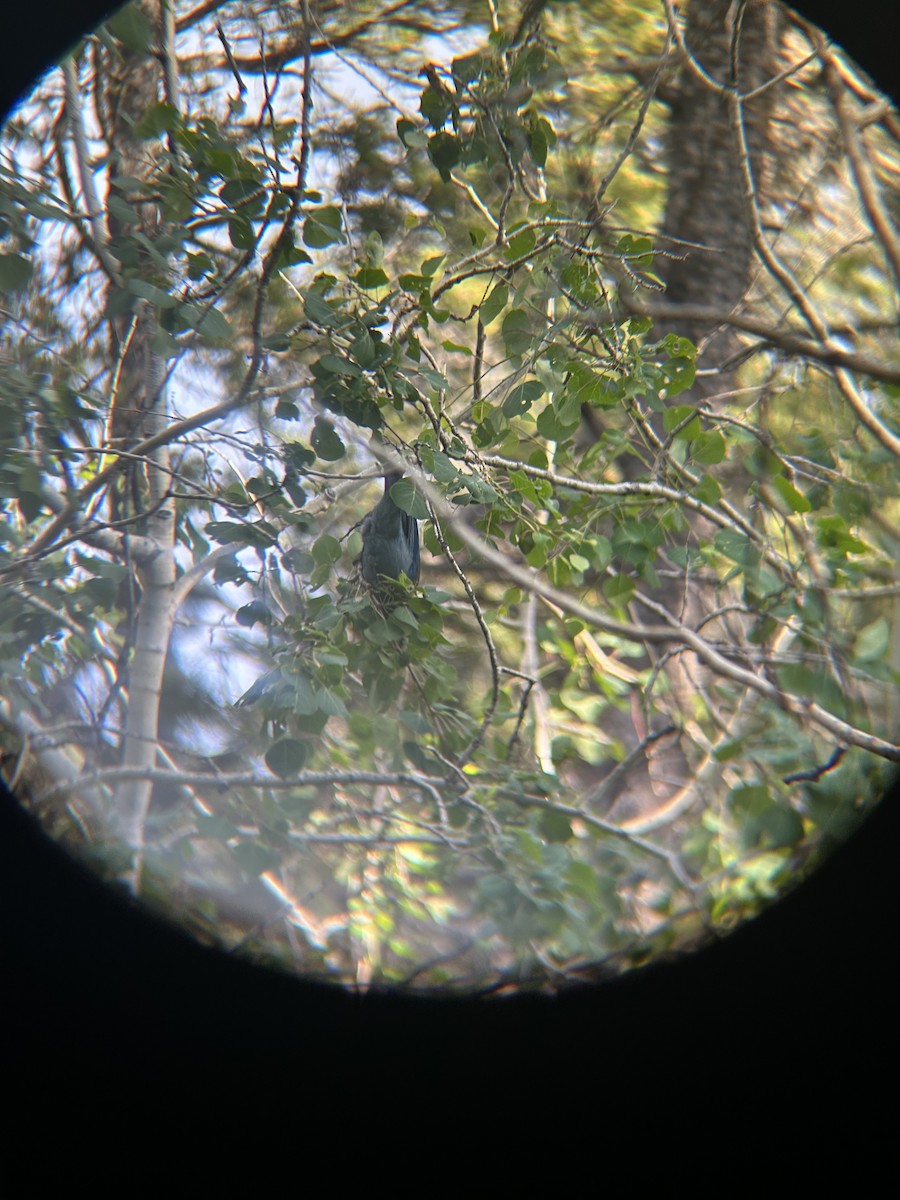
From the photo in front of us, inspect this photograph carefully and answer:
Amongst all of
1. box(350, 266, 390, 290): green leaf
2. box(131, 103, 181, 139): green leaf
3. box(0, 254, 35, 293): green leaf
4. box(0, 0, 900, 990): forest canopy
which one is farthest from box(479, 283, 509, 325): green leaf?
box(0, 254, 35, 293): green leaf

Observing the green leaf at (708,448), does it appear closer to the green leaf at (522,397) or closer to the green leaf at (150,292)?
the green leaf at (522,397)

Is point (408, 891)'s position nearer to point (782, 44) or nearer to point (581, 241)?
point (581, 241)

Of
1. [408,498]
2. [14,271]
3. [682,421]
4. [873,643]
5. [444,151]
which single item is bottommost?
[873,643]

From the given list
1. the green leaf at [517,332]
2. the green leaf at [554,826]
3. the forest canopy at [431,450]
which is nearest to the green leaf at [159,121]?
the forest canopy at [431,450]

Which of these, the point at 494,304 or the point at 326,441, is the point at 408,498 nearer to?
the point at 326,441

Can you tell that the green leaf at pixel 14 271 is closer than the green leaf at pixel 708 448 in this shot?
Yes

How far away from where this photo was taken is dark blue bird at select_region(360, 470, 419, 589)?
88cm

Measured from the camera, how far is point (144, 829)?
912 millimetres

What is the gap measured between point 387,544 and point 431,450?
0.34ft

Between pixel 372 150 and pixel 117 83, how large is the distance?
26cm

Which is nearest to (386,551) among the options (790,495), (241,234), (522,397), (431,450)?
(431,450)

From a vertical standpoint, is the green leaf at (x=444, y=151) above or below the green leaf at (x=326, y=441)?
above

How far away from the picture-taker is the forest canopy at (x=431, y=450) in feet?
2.78

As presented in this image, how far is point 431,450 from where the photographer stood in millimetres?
873
